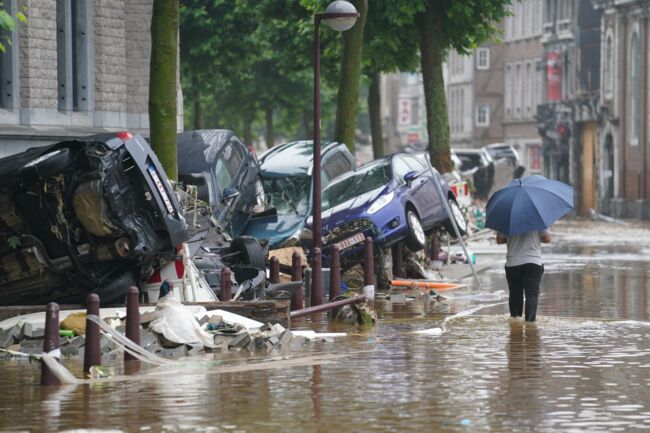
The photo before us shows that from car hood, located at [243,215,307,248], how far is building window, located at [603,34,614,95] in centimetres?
4849

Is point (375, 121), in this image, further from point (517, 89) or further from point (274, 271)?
point (517, 89)

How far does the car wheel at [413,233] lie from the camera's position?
25.3m

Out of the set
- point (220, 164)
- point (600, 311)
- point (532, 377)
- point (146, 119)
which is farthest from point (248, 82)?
point (532, 377)

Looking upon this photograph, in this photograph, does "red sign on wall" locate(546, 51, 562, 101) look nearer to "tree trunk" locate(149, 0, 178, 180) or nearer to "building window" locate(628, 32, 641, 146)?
"building window" locate(628, 32, 641, 146)

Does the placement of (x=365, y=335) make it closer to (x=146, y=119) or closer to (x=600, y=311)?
(x=600, y=311)

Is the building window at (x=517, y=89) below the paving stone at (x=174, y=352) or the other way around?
the other way around

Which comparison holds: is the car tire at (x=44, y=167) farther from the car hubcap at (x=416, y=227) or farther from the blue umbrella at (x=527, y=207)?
the car hubcap at (x=416, y=227)

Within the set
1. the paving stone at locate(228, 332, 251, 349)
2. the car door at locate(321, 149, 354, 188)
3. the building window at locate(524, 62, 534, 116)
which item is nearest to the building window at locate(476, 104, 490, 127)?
the building window at locate(524, 62, 534, 116)

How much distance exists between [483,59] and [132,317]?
302 ft

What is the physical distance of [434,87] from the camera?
38594 mm

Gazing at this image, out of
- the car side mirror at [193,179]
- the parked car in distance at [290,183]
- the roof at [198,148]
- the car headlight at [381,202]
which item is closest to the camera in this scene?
the car side mirror at [193,179]

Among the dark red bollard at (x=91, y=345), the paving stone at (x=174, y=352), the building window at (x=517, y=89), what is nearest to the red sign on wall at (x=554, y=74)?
the building window at (x=517, y=89)

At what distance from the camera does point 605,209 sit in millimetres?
71250

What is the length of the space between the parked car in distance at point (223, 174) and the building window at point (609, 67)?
48.5m
